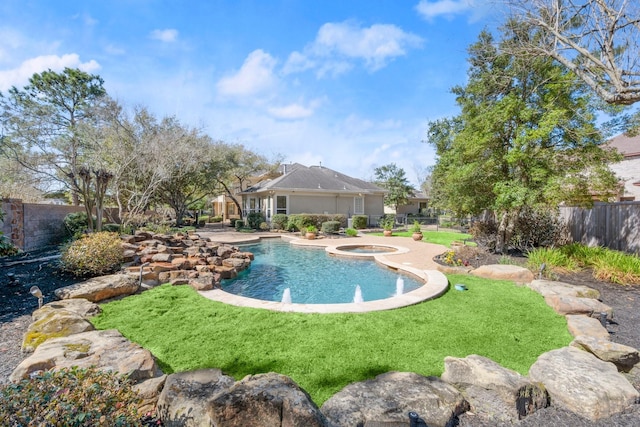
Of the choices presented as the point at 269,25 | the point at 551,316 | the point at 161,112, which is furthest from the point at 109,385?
the point at 161,112

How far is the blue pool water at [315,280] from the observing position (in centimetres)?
742

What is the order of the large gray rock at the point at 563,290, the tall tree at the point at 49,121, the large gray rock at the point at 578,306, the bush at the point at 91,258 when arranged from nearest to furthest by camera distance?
the large gray rock at the point at 578,306
the large gray rock at the point at 563,290
the bush at the point at 91,258
the tall tree at the point at 49,121

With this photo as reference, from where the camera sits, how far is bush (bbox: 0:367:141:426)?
Result: 59.2 inches

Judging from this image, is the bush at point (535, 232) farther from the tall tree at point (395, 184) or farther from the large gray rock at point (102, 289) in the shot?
the tall tree at point (395, 184)

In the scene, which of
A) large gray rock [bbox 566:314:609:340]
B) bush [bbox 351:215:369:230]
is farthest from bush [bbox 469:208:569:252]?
bush [bbox 351:215:369:230]

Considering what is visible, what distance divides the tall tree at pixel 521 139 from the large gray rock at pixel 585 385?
6.12 metres

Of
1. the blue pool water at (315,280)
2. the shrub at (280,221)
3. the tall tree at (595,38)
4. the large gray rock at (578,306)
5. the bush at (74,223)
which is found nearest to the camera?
the large gray rock at (578,306)

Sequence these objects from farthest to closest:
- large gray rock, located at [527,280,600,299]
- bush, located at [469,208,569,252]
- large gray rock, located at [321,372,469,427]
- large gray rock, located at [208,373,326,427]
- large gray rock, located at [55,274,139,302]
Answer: bush, located at [469,208,569,252] → large gray rock, located at [527,280,600,299] → large gray rock, located at [55,274,139,302] → large gray rock, located at [321,372,469,427] → large gray rock, located at [208,373,326,427]

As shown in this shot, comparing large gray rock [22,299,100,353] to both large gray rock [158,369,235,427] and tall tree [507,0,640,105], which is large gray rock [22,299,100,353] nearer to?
large gray rock [158,369,235,427]

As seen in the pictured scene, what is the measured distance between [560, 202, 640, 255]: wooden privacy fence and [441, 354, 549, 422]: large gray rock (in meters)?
9.01

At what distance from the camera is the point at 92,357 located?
3.08 meters

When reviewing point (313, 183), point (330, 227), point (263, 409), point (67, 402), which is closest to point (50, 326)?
point (67, 402)

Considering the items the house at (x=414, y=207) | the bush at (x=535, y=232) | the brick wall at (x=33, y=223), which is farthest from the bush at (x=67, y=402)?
the house at (x=414, y=207)

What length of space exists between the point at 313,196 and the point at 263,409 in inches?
868
